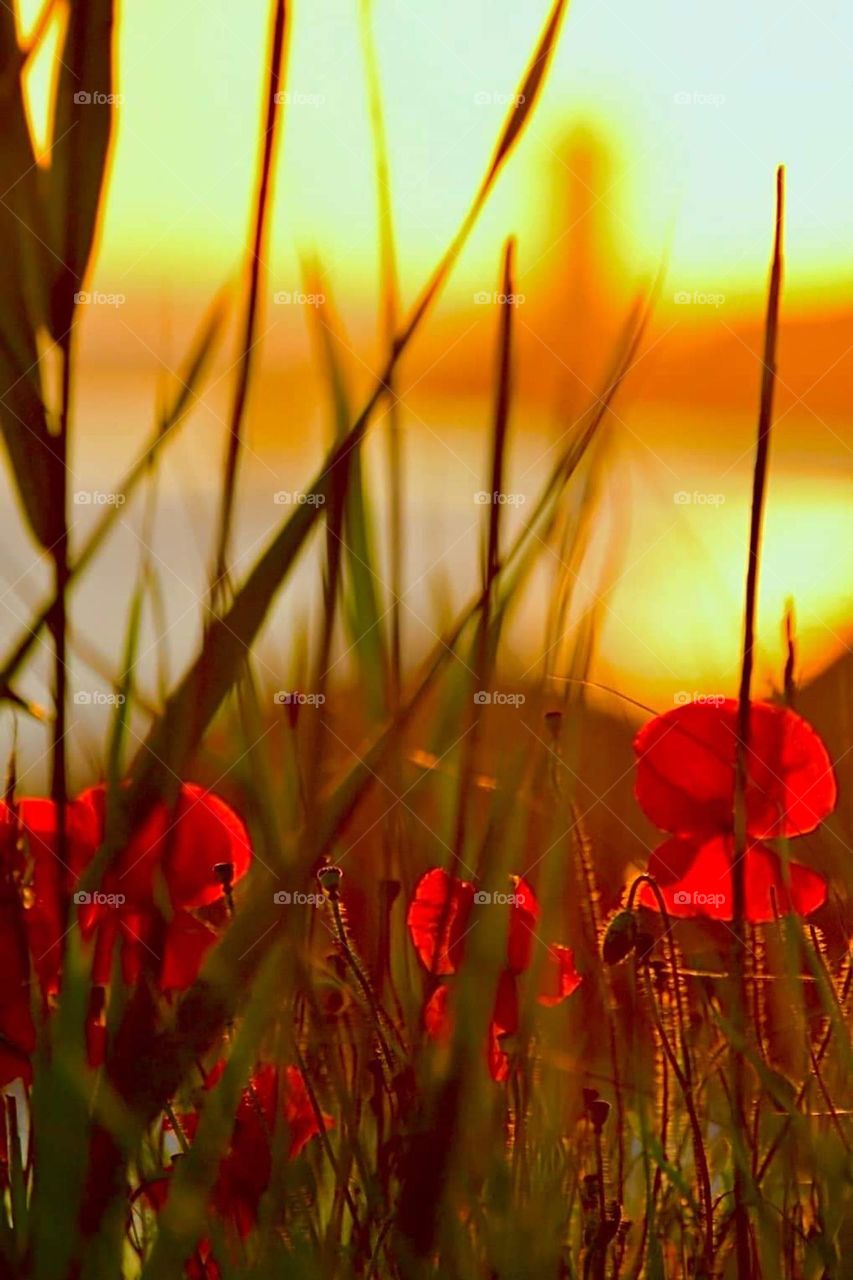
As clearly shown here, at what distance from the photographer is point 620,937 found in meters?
0.65

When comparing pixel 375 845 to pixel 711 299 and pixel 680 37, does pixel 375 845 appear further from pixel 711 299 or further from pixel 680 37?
pixel 680 37

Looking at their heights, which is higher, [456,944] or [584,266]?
[584,266]

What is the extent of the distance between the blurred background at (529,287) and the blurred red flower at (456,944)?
0.15 meters

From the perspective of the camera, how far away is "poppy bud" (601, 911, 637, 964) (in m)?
0.64

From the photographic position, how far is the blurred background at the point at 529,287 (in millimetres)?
677

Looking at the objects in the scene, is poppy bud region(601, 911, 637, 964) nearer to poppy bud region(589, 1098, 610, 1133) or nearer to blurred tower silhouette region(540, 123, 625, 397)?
poppy bud region(589, 1098, 610, 1133)

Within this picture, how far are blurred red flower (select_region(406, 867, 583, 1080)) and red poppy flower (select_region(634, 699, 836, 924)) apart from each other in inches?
3.4

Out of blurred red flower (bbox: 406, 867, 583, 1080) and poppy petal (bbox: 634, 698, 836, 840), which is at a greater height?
poppy petal (bbox: 634, 698, 836, 840)

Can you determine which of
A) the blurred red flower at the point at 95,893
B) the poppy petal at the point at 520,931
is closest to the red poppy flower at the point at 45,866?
the blurred red flower at the point at 95,893

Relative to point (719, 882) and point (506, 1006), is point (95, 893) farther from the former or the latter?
point (719, 882)

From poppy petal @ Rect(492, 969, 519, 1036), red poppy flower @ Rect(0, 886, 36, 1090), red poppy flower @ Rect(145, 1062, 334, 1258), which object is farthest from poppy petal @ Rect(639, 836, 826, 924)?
red poppy flower @ Rect(0, 886, 36, 1090)

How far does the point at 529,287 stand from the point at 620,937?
14.7 inches

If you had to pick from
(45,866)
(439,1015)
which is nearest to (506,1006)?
(439,1015)

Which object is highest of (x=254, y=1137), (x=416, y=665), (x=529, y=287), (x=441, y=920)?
(x=529, y=287)
